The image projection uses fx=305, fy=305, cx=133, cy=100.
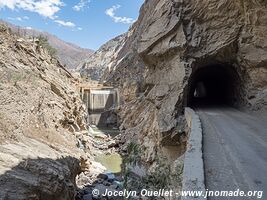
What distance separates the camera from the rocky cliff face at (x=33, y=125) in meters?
7.16

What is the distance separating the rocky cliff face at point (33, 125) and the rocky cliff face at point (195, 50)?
16.2 ft

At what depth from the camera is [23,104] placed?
1167 cm

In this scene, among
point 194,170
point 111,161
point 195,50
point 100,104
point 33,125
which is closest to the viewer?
point 194,170

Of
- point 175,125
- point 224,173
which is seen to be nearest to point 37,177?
point 224,173

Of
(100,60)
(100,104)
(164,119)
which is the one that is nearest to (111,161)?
(164,119)

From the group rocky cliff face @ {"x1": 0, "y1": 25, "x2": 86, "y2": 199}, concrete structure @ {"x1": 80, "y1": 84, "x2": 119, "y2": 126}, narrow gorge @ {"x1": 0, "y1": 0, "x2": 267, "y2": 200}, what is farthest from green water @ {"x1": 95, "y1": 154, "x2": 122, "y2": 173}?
concrete structure @ {"x1": 80, "y1": 84, "x2": 119, "y2": 126}

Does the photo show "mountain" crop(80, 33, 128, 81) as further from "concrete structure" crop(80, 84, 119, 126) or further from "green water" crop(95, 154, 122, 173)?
"green water" crop(95, 154, 122, 173)

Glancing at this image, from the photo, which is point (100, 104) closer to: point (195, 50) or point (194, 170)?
point (195, 50)

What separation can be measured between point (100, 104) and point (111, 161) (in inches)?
772

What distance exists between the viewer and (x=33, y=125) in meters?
11.0

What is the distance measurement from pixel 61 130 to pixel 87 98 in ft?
82.0

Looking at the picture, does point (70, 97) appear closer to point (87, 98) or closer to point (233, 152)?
point (233, 152)

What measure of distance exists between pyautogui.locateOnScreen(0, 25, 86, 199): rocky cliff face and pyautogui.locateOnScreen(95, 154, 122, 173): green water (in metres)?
2.74

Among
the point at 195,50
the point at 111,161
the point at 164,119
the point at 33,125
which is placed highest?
the point at 195,50
